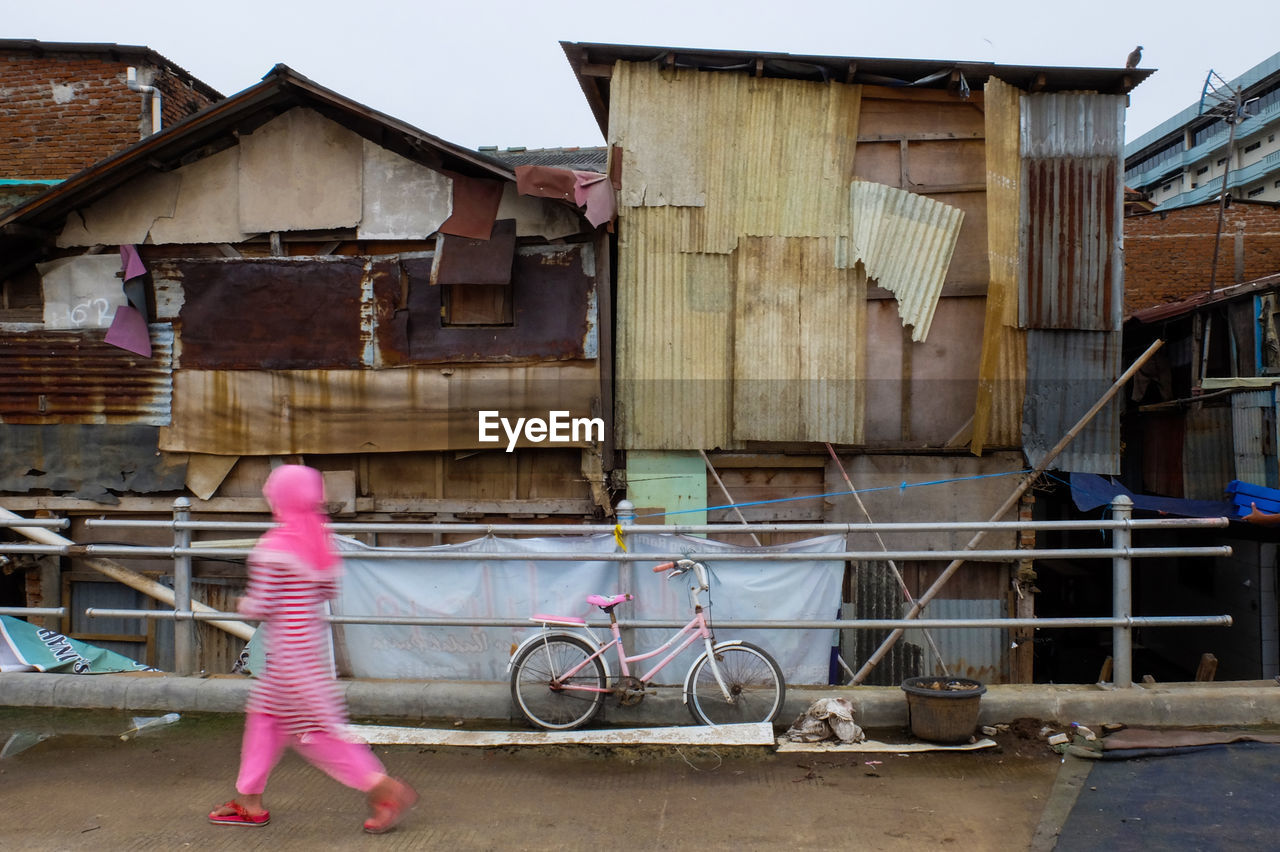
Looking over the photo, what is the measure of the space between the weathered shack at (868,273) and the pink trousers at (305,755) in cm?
621

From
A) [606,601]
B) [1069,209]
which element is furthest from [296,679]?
[1069,209]

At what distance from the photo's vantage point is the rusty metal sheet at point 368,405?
1039cm

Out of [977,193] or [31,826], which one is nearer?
[31,826]

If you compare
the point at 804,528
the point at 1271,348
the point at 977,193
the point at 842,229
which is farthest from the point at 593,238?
the point at 1271,348

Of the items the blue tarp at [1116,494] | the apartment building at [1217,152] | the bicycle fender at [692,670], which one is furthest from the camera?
the apartment building at [1217,152]

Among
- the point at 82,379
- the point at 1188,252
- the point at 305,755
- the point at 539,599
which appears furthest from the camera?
the point at 1188,252

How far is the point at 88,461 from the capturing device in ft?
36.1

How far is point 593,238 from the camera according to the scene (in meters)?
10.3

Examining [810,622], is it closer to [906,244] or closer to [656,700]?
[656,700]

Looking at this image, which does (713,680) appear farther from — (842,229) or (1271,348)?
(1271,348)

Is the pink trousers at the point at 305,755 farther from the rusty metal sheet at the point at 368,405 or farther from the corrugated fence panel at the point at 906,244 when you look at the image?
the corrugated fence panel at the point at 906,244

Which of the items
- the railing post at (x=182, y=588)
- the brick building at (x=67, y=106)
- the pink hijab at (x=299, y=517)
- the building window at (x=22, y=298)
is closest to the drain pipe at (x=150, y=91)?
the brick building at (x=67, y=106)

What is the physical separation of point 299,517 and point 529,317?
20.0ft

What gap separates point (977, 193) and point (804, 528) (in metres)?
5.90
